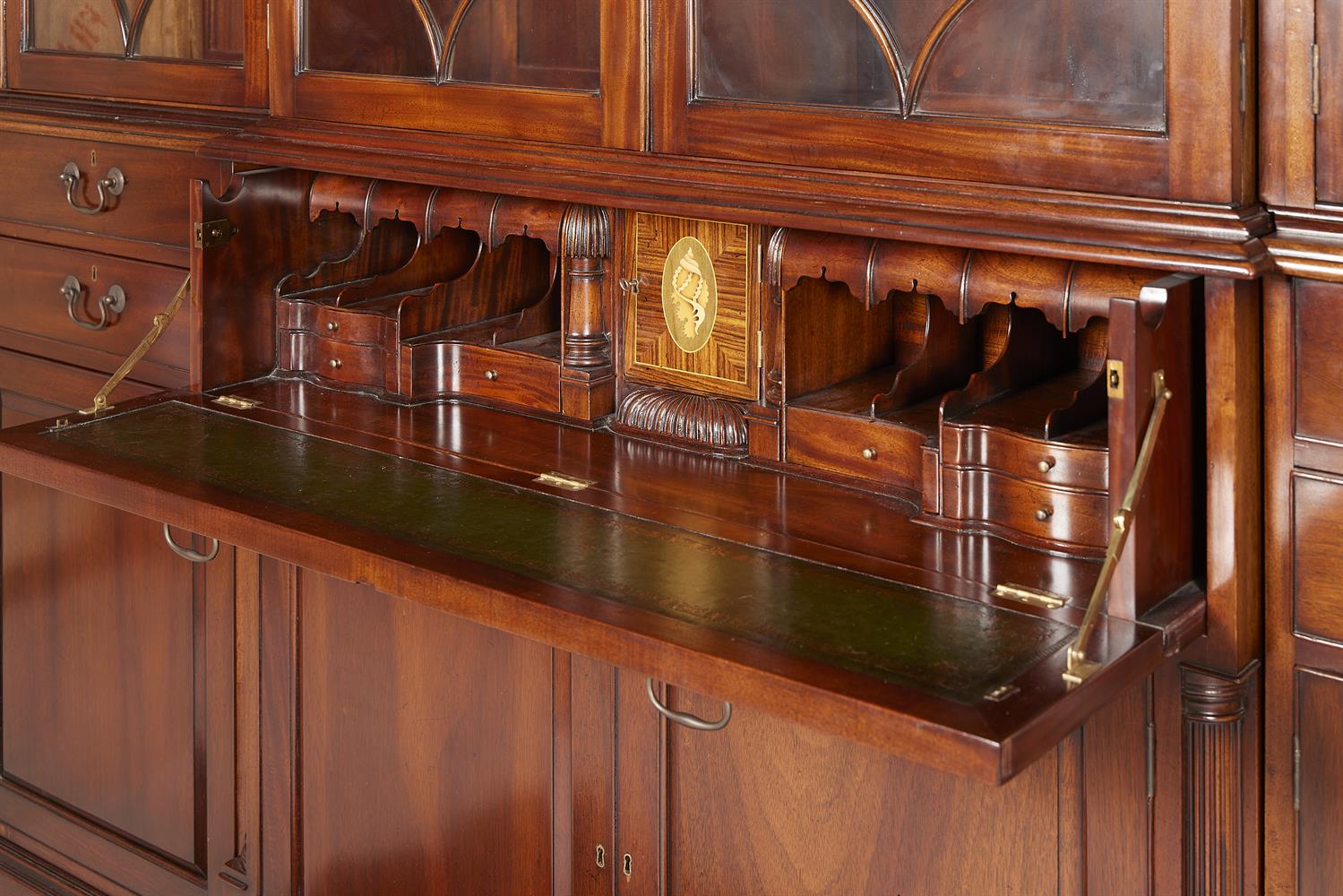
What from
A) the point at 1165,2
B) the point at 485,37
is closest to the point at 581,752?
the point at 485,37

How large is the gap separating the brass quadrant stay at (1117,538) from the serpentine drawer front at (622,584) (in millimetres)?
17

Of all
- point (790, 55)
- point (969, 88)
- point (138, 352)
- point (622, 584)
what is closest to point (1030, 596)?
point (622, 584)

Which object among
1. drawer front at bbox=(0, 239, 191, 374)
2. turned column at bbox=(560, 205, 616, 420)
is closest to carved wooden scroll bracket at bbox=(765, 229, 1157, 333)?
turned column at bbox=(560, 205, 616, 420)

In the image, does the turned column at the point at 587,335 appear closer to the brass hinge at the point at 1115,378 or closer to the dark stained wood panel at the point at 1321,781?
the brass hinge at the point at 1115,378

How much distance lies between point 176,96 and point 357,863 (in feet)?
3.63

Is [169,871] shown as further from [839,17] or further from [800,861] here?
[839,17]

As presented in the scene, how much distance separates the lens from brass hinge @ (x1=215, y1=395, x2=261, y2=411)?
7.02ft

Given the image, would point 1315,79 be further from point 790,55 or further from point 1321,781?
point 1321,781

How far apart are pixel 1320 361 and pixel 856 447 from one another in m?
0.51

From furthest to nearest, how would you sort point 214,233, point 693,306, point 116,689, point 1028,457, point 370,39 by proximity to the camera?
1. point 116,689
2. point 214,233
3. point 370,39
4. point 693,306
5. point 1028,457

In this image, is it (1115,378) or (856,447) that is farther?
(856,447)

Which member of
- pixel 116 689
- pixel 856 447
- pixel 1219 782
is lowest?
pixel 116 689

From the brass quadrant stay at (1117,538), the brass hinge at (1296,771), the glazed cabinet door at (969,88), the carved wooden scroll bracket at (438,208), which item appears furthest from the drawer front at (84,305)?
the brass hinge at (1296,771)

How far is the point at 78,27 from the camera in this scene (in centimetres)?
246
